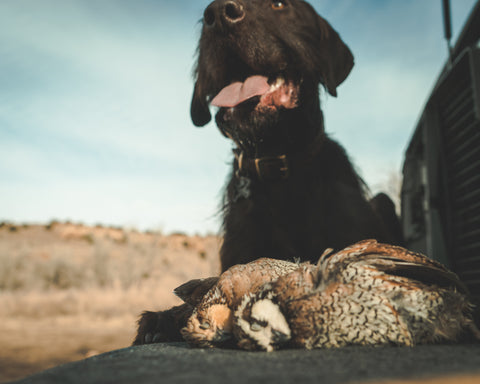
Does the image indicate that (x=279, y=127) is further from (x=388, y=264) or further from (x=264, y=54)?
(x=388, y=264)

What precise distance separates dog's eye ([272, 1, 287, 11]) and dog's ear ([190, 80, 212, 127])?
0.85 meters

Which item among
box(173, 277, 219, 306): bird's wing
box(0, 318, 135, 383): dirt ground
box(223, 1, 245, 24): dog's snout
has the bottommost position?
box(0, 318, 135, 383): dirt ground

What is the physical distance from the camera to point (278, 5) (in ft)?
10.8

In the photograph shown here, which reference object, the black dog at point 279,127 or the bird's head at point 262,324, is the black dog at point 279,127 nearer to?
the black dog at point 279,127

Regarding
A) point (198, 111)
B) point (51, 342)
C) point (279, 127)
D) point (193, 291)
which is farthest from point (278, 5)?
point (51, 342)

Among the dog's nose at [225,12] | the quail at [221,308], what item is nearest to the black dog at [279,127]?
the dog's nose at [225,12]

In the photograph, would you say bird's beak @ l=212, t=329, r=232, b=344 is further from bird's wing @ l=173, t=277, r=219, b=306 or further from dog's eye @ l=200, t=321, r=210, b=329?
bird's wing @ l=173, t=277, r=219, b=306

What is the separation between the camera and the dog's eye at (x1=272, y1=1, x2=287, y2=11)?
326 cm

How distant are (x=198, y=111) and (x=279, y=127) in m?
1.02

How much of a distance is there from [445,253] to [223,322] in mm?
4084

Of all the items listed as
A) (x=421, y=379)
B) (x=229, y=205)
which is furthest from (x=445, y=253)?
(x=421, y=379)

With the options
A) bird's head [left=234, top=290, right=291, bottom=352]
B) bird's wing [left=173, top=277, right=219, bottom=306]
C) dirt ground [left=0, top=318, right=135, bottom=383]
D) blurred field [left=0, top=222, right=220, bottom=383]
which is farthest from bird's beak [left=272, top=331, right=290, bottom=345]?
dirt ground [left=0, top=318, right=135, bottom=383]

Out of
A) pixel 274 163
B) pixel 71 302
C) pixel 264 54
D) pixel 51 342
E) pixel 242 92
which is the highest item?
A: pixel 264 54

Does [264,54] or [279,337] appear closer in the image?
[279,337]
